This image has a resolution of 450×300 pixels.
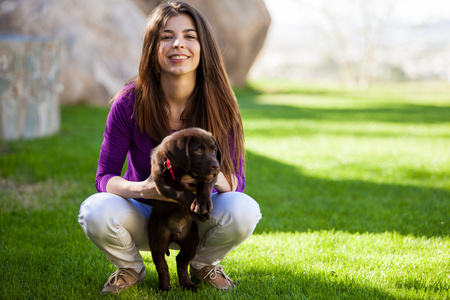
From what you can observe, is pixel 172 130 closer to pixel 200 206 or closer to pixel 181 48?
pixel 181 48

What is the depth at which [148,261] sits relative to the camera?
3496 mm

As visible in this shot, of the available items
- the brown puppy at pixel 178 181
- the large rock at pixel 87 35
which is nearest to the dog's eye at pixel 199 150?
the brown puppy at pixel 178 181

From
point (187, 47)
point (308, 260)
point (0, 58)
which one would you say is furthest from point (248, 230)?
point (0, 58)

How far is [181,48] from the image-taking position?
2879 mm

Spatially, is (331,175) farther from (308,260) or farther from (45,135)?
(45,135)

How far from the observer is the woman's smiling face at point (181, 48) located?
290 cm

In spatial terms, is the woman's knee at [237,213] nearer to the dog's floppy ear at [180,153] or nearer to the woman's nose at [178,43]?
the dog's floppy ear at [180,153]

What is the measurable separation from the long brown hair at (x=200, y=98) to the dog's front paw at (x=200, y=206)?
1.62 feet

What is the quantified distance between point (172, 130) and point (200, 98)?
27cm

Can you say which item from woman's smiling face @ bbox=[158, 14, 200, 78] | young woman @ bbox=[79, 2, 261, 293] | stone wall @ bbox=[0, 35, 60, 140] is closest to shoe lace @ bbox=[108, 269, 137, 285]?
young woman @ bbox=[79, 2, 261, 293]

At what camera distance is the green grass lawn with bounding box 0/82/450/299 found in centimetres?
302

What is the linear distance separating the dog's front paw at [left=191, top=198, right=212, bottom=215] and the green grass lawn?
65 cm

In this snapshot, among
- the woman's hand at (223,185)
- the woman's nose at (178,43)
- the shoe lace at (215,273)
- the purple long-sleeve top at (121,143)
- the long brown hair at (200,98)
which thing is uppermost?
the woman's nose at (178,43)

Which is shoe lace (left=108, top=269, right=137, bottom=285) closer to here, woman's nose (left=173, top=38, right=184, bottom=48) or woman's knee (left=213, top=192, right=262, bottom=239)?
woman's knee (left=213, top=192, right=262, bottom=239)
